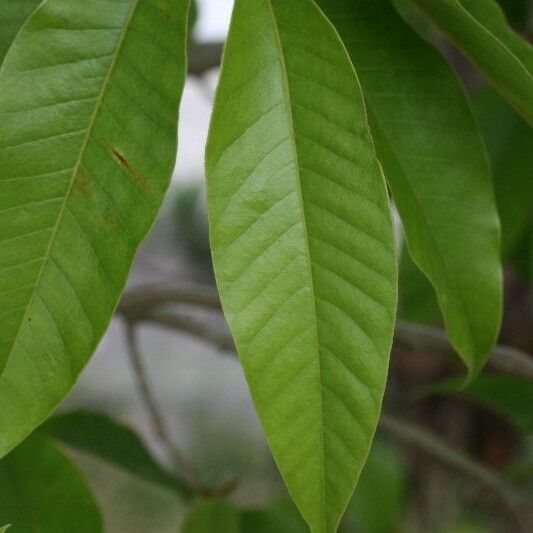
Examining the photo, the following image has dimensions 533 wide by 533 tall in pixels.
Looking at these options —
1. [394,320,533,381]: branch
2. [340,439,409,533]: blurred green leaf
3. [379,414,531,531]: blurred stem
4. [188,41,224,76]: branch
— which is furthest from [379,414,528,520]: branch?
[188,41,224,76]: branch

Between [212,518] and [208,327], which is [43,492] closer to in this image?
[212,518]

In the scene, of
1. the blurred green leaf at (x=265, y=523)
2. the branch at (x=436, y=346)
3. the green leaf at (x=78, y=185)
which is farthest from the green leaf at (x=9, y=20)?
the blurred green leaf at (x=265, y=523)

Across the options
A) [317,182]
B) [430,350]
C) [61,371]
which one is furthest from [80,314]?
[430,350]

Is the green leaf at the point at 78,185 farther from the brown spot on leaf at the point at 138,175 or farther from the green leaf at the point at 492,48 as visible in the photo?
the green leaf at the point at 492,48

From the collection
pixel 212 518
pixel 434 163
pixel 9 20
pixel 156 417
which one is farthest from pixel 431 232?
pixel 156 417

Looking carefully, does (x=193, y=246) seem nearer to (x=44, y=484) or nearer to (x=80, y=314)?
(x=44, y=484)

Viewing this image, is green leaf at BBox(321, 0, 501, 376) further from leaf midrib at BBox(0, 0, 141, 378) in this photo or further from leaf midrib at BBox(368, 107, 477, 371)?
leaf midrib at BBox(0, 0, 141, 378)
